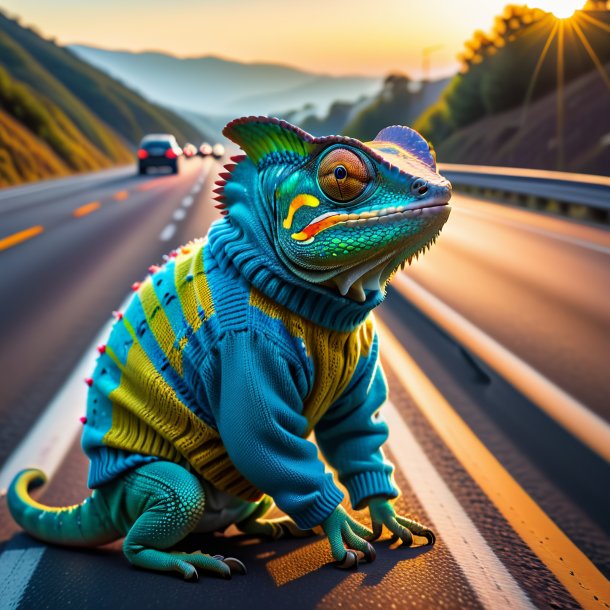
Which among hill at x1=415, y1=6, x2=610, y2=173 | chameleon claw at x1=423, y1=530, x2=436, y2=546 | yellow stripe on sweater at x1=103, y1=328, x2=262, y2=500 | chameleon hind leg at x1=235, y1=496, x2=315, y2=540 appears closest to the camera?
yellow stripe on sweater at x1=103, y1=328, x2=262, y2=500

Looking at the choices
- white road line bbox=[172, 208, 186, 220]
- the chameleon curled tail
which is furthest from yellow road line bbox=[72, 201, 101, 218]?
the chameleon curled tail

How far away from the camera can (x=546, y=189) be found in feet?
55.7

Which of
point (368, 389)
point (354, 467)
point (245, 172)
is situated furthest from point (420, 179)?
point (354, 467)

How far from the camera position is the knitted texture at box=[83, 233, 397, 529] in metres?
2.71

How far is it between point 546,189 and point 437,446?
1341 cm

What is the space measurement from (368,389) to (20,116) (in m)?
46.7

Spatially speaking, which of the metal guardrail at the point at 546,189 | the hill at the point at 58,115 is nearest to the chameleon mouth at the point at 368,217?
the metal guardrail at the point at 546,189

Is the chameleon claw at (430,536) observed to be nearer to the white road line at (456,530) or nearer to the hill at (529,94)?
the white road line at (456,530)

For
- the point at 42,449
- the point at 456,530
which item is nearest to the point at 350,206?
the point at 456,530

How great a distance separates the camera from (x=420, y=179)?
2.56 meters

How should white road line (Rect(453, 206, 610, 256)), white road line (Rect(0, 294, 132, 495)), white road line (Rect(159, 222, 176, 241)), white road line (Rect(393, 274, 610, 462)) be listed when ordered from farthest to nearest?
white road line (Rect(159, 222, 176, 241)) < white road line (Rect(453, 206, 610, 256)) < white road line (Rect(393, 274, 610, 462)) < white road line (Rect(0, 294, 132, 495))

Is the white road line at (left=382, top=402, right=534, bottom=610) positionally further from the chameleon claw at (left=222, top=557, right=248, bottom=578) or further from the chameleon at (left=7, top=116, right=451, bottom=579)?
the chameleon claw at (left=222, top=557, right=248, bottom=578)

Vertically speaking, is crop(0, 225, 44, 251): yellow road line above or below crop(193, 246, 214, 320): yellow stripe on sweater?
below

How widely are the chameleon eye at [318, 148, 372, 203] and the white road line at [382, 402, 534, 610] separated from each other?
1.33 meters
